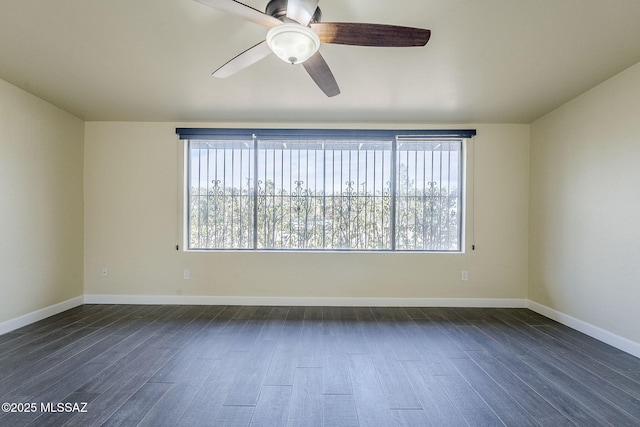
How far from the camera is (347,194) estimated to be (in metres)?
3.79

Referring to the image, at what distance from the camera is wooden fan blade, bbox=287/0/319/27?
138cm

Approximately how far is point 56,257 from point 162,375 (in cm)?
238

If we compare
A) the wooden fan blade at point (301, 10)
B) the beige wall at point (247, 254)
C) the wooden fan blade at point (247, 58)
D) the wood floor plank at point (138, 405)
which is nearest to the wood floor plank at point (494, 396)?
the beige wall at point (247, 254)

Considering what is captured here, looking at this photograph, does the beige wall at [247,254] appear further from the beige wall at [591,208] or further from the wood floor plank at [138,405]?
the wood floor plank at [138,405]

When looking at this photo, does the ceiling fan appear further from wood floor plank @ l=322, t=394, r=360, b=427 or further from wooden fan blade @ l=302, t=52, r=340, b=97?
wood floor plank @ l=322, t=394, r=360, b=427

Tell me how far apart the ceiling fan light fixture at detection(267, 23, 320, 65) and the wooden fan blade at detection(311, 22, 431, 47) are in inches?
2.4

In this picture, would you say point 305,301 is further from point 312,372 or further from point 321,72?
point 321,72

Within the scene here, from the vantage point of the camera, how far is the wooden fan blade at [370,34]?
58.8 inches

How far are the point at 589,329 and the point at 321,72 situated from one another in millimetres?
3433

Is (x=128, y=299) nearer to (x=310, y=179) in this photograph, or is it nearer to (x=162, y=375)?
(x=162, y=375)

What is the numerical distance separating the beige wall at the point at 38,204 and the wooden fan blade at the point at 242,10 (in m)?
2.80

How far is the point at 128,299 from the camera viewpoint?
370 cm

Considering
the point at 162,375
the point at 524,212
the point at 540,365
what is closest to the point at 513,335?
the point at 540,365

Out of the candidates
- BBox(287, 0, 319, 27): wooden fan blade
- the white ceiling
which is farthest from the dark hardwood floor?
the white ceiling
